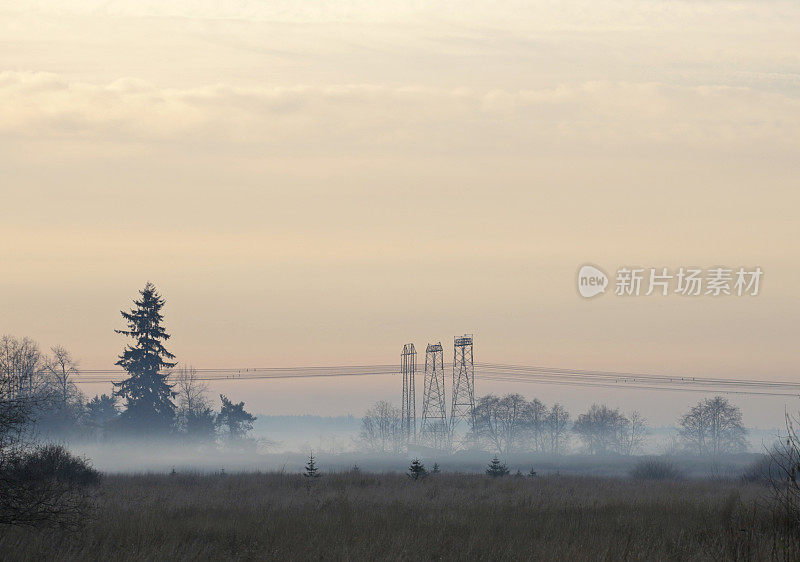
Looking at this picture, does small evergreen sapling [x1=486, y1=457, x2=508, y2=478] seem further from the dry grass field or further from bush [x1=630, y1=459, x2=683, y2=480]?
bush [x1=630, y1=459, x2=683, y2=480]

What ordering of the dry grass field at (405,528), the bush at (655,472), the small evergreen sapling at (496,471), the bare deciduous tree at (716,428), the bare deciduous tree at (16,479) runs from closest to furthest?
1. the bare deciduous tree at (16,479)
2. the dry grass field at (405,528)
3. the small evergreen sapling at (496,471)
4. the bush at (655,472)
5. the bare deciduous tree at (716,428)

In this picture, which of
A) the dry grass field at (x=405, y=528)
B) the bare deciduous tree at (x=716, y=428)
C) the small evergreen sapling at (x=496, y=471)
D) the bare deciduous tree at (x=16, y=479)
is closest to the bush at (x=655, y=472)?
the small evergreen sapling at (x=496, y=471)

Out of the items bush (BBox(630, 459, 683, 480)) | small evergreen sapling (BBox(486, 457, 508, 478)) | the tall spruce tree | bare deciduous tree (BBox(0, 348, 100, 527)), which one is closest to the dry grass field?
bare deciduous tree (BBox(0, 348, 100, 527))

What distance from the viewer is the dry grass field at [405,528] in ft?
55.2

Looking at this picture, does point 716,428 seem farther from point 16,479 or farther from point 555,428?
point 16,479

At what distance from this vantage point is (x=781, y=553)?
1483 centimetres

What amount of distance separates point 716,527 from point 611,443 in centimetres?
16218

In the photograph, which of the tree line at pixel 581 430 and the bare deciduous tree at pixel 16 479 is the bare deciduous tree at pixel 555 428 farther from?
the bare deciduous tree at pixel 16 479

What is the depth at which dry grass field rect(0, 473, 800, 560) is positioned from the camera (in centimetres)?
1681

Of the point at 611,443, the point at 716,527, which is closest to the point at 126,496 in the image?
the point at 716,527

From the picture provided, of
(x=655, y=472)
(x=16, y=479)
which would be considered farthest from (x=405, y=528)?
(x=655, y=472)

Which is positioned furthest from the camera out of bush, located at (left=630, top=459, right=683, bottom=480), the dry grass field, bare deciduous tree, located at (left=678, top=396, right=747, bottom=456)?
bare deciduous tree, located at (left=678, top=396, right=747, bottom=456)

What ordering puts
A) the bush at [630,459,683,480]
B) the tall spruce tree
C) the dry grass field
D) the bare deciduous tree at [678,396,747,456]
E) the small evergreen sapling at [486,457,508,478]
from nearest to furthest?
1. the dry grass field
2. the small evergreen sapling at [486,457,508,478]
3. the bush at [630,459,683,480]
4. the tall spruce tree
5. the bare deciduous tree at [678,396,747,456]

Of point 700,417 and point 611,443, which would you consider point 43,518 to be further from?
point 611,443
